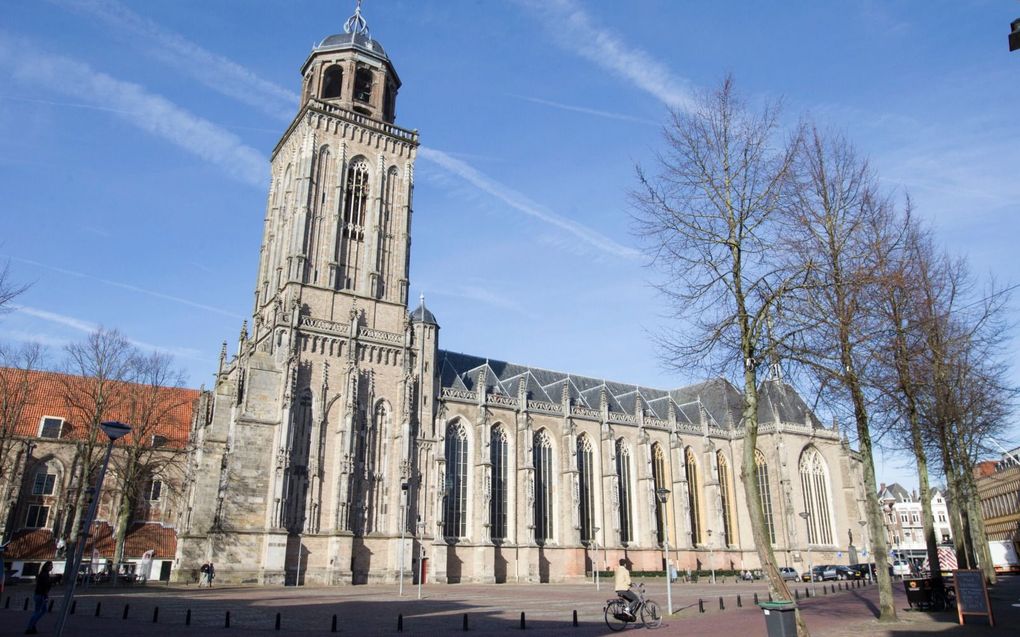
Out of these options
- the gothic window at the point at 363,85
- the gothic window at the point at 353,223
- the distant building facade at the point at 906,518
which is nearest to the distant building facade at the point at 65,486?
the gothic window at the point at 353,223

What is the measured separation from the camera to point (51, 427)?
49062mm

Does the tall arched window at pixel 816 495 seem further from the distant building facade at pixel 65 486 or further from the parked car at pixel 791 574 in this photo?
the distant building facade at pixel 65 486

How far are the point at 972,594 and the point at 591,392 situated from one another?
43.2 metres

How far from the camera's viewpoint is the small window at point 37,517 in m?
45.7

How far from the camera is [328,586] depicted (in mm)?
36219

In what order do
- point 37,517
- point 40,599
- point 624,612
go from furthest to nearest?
point 37,517, point 624,612, point 40,599

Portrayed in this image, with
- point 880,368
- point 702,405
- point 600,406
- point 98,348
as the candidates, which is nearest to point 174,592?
point 98,348

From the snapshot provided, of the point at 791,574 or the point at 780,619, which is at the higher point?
the point at 780,619

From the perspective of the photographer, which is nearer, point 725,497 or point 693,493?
point 693,493

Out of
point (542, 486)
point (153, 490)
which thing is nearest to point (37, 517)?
point (153, 490)

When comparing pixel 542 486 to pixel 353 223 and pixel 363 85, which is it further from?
pixel 363 85

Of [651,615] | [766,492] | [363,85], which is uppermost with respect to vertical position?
[363,85]

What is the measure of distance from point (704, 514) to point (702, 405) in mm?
10474

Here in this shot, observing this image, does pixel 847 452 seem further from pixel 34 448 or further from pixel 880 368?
pixel 34 448
